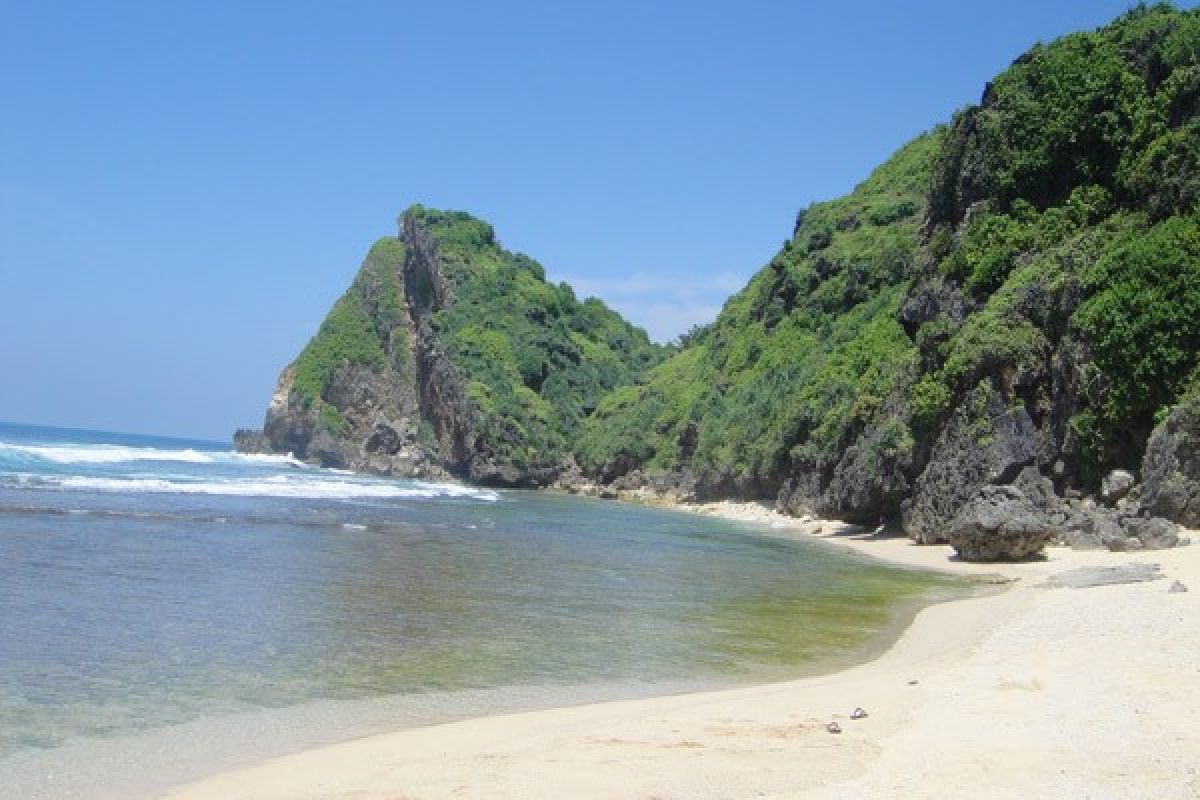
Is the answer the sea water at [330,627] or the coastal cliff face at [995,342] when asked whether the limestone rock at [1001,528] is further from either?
the sea water at [330,627]

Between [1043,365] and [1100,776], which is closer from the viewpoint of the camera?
[1100,776]

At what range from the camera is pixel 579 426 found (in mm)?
92750

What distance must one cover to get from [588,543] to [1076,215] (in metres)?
21.1

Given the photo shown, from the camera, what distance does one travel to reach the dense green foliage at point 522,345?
87875 millimetres

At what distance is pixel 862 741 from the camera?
9.34 metres

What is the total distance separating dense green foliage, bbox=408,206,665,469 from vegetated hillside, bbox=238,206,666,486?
15cm

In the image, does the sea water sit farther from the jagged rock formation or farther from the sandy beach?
the jagged rock formation

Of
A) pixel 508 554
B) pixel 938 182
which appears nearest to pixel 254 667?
pixel 508 554

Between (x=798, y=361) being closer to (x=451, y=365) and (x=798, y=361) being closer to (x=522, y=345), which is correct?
(x=451, y=365)

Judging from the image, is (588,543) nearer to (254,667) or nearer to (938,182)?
(254,667)

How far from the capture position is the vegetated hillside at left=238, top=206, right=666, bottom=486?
89.0m

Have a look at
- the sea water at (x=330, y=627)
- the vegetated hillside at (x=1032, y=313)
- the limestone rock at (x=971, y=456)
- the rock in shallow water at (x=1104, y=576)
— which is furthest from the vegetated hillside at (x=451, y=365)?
the rock in shallow water at (x=1104, y=576)

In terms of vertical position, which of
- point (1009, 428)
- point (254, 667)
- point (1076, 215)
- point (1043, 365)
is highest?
point (1076, 215)

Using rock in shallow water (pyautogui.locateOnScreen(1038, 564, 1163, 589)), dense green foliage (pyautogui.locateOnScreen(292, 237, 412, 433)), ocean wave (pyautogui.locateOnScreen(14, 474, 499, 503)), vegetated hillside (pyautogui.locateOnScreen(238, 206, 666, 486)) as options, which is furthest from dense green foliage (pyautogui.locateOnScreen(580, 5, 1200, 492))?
dense green foliage (pyautogui.locateOnScreen(292, 237, 412, 433))
